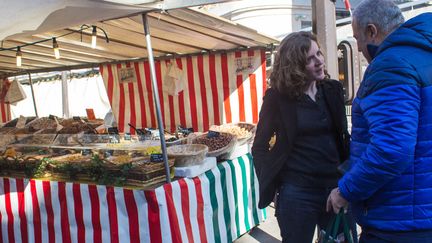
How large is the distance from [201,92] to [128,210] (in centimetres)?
334

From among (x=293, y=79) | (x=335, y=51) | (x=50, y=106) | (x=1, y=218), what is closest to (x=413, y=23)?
(x=293, y=79)

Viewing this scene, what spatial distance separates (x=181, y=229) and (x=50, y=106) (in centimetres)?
1068

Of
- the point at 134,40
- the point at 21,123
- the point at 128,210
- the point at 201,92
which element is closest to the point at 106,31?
the point at 134,40

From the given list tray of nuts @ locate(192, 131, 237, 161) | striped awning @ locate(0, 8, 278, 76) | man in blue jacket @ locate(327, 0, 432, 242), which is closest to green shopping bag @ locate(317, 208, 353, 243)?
man in blue jacket @ locate(327, 0, 432, 242)

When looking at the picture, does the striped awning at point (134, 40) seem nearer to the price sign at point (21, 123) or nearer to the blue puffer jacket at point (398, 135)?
the price sign at point (21, 123)

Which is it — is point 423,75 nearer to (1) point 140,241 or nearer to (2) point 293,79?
(2) point 293,79

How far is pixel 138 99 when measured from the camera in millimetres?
6660

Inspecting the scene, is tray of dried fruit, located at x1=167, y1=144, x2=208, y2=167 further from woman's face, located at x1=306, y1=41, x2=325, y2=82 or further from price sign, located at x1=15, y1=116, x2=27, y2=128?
price sign, located at x1=15, y1=116, x2=27, y2=128

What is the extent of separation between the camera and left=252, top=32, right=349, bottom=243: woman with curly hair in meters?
2.18

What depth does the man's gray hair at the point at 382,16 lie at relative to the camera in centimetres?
158

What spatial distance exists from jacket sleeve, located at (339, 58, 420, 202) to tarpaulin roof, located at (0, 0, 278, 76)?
1.92 metres

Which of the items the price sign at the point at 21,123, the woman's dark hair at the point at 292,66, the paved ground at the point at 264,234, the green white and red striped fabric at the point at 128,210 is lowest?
the paved ground at the point at 264,234

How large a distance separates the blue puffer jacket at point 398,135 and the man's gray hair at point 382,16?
85 mm

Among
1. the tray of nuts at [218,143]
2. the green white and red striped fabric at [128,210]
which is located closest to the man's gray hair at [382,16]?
the green white and red striped fabric at [128,210]
